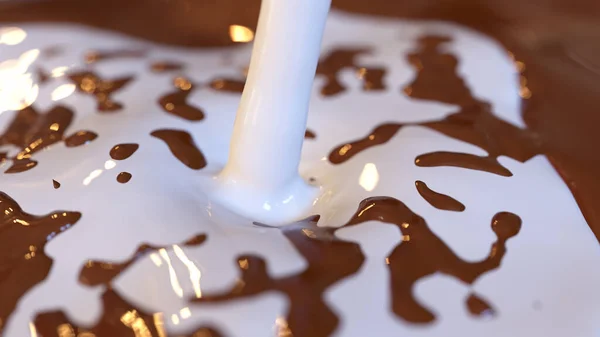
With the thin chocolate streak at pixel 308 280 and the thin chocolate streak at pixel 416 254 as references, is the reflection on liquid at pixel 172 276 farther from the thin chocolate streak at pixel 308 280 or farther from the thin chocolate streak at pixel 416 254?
the thin chocolate streak at pixel 416 254

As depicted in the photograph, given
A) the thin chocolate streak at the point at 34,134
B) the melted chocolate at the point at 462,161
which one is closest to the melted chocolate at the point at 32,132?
the thin chocolate streak at the point at 34,134

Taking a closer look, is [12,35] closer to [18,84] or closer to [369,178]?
[18,84]

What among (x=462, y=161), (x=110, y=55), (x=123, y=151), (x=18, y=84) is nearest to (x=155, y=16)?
(x=110, y=55)

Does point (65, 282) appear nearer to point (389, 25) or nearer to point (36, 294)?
point (36, 294)

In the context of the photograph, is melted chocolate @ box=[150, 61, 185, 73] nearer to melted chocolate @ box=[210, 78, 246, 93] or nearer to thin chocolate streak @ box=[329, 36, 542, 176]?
melted chocolate @ box=[210, 78, 246, 93]

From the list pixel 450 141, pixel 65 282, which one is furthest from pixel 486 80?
pixel 65 282

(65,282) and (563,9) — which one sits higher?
(563,9)

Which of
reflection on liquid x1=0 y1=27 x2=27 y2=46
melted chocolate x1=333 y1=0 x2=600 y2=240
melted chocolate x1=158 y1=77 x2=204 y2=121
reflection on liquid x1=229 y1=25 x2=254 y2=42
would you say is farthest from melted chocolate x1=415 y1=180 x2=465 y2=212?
reflection on liquid x1=0 y1=27 x2=27 y2=46
